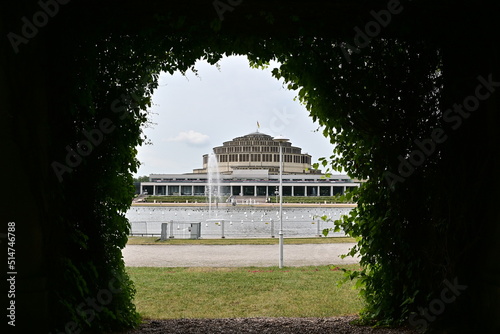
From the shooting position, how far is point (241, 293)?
10398mm

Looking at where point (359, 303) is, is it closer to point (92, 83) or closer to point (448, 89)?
point (448, 89)

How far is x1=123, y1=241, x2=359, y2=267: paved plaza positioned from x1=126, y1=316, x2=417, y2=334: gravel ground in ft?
25.5

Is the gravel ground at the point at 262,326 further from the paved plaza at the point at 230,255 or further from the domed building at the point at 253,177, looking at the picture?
the domed building at the point at 253,177

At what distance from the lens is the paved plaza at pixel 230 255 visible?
15477 millimetres

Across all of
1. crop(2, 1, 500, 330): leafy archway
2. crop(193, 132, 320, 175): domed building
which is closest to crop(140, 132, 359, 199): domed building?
crop(193, 132, 320, 175): domed building

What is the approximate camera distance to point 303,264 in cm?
1533

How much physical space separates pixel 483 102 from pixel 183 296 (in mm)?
7463

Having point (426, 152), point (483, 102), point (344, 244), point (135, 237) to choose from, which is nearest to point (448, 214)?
point (426, 152)

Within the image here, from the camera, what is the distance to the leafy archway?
5.25 metres

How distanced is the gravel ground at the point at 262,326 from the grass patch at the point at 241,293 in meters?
0.76

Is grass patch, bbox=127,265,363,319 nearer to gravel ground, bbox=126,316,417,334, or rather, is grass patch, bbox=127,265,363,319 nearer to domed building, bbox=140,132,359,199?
gravel ground, bbox=126,316,417,334

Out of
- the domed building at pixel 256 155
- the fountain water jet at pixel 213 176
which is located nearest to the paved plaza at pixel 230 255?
the fountain water jet at pixel 213 176

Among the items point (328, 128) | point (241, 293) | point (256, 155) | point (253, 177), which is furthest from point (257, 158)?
point (328, 128)

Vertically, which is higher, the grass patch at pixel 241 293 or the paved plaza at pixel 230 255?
the grass patch at pixel 241 293
